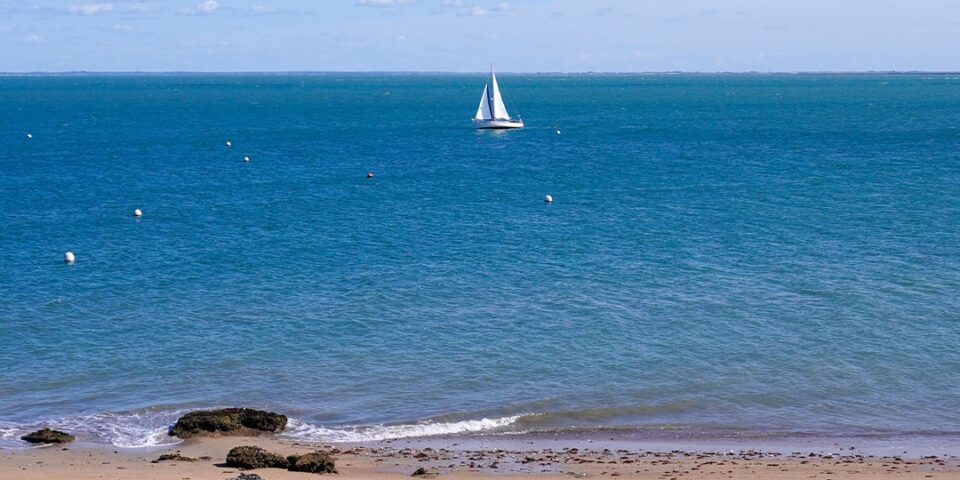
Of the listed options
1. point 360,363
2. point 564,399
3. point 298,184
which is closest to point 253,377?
point 360,363

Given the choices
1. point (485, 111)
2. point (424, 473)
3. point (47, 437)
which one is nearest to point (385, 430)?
point (424, 473)

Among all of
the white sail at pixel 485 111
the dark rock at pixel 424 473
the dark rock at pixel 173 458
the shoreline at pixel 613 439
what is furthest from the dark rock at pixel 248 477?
the white sail at pixel 485 111

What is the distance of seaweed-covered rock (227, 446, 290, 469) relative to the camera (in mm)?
27531

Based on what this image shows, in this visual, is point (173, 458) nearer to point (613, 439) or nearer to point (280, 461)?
point (280, 461)

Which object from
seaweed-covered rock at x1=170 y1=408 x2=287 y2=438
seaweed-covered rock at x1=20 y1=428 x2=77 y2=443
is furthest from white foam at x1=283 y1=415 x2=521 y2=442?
seaweed-covered rock at x1=20 y1=428 x2=77 y2=443

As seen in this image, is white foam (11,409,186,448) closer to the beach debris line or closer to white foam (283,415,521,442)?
white foam (283,415,521,442)

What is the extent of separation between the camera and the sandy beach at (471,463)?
26844mm

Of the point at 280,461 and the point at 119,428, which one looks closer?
the point at 280,461

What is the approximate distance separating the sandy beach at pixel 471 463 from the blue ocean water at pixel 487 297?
89.2 inches

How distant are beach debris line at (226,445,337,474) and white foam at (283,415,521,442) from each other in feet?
13.3

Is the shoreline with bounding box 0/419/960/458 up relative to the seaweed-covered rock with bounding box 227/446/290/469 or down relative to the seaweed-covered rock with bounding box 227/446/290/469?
down

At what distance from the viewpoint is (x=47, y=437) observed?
30.9 meters

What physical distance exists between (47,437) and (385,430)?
9.49 metres

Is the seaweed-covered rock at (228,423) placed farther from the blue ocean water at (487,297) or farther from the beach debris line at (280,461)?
the beach debris line at (280,461)
